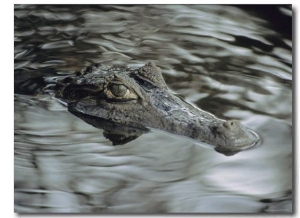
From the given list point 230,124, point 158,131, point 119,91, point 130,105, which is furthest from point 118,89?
point 230,124

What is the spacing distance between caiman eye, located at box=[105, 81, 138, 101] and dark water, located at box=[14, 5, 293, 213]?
28 centimetres

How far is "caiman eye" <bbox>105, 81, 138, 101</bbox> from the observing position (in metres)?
4.94

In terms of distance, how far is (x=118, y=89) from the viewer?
495cm

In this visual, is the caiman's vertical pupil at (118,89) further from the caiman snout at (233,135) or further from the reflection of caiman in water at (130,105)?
the caiman snout at (233,135)

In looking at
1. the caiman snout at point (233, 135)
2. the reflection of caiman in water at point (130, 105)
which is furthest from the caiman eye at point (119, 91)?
the caiman snout at point (233, 135)

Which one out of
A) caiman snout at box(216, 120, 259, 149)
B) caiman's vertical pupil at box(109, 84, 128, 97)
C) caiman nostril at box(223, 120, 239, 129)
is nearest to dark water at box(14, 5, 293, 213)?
caiman snout at box(216, 120, 259, 149)

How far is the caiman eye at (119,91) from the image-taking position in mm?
4941

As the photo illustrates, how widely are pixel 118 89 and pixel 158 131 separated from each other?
401mm

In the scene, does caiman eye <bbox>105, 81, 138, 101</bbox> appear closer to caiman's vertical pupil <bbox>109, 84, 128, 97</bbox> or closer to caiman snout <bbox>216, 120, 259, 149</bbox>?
caiman's vertical pupil <bbox>109, 84, 128, 97</bbox>

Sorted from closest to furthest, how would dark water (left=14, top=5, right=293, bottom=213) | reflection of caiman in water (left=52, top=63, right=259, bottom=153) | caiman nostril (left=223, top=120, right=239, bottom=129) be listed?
dark water (left=14, top=5, right=293, bottom=213), caiman nostril (left=223, top=120, right=239, bottom=129), reflection of caiman in water (left=52, top=63, right=259, bottom=153)

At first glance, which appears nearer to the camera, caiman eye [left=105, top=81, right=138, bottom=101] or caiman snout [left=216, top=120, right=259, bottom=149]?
caiman snout [left=216, top=120, right=259, bottom=149]

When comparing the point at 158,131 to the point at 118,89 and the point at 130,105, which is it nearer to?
the point at 130,105
